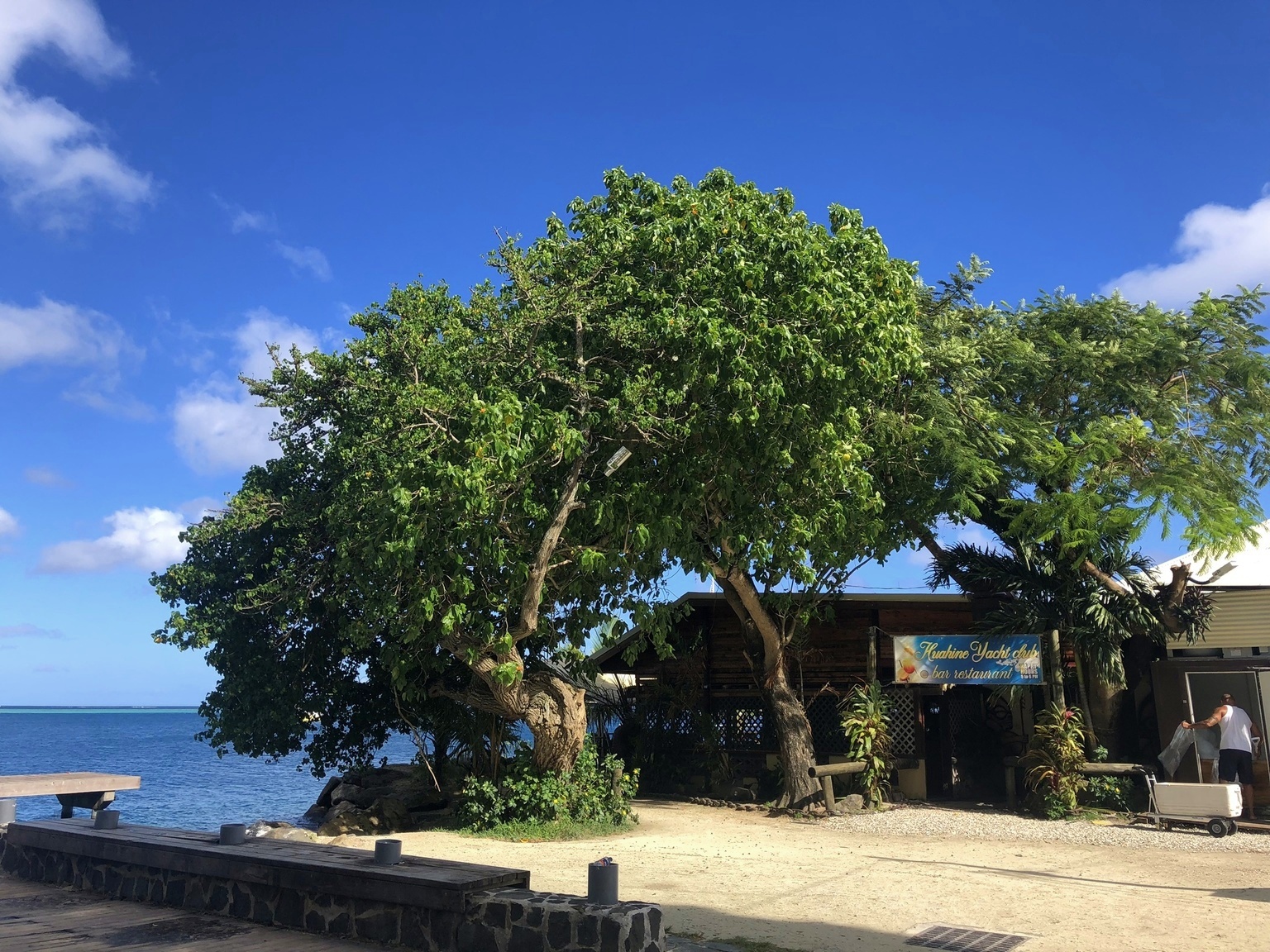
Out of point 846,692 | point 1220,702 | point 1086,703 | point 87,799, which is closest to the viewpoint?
point 87,799

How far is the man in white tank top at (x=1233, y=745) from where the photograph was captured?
13625 millimetres

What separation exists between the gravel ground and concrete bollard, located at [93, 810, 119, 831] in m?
10.0

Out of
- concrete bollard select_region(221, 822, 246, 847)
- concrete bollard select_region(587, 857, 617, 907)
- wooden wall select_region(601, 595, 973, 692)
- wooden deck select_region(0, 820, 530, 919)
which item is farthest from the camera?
wooden wall select_region(601, 595, 973, 692)

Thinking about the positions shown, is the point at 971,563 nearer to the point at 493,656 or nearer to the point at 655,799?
the point at 655,799

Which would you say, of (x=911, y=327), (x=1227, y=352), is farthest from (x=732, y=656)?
(x=1227, y=352)

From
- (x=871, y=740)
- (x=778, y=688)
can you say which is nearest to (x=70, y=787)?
(x=778, y=688)

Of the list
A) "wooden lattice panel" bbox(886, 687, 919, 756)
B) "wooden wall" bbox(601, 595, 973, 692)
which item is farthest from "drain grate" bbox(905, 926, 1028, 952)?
"wooden lattice panel" bbox(886, 687, 919, 756)

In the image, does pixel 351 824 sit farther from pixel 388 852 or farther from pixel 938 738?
pixel 938 738

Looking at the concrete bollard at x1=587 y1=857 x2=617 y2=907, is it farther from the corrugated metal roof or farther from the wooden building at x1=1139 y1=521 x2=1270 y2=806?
the corrugated metal roof

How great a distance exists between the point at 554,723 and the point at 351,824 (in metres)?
3.96

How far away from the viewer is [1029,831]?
45.8 ft

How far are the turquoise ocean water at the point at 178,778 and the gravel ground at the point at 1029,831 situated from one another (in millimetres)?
10377

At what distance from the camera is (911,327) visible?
47.0ft

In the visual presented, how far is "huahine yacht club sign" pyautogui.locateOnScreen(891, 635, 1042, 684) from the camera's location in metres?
16.0
